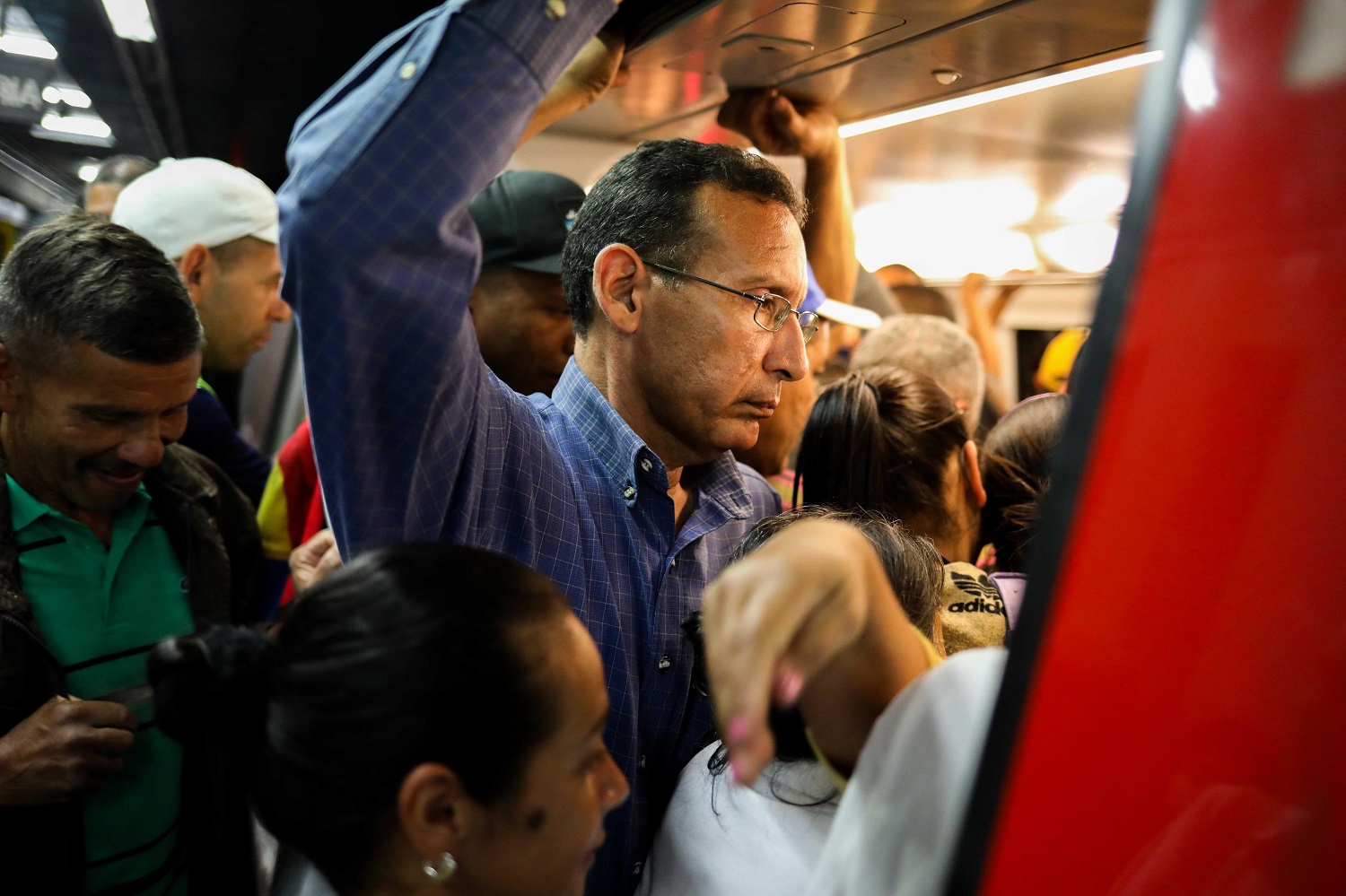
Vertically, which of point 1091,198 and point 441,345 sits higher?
point 1091,198

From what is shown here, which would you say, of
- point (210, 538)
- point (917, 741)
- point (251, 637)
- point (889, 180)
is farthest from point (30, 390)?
point (889, 180)

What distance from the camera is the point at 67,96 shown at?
192 inches

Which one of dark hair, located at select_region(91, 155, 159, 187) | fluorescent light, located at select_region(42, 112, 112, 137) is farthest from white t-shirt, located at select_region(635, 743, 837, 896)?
fluorescent light, located at select_region(42, 112, 112, 137)

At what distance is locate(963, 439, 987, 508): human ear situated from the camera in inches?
80.2

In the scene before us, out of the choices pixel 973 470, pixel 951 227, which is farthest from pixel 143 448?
pixel 951 227

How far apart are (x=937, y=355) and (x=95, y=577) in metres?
2.15

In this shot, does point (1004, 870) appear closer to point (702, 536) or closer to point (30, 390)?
point (702, 536)

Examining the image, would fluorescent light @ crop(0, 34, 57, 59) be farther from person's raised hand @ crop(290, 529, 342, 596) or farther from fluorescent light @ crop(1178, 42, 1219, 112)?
fluorescent light @ crop(1178, 42, 1219, 112)

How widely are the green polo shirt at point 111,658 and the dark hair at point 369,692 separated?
62 cm

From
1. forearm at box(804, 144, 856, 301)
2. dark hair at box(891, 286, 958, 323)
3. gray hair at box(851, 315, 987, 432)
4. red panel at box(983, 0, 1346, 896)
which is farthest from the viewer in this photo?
dark hair at box(891, 286, 958, 323)

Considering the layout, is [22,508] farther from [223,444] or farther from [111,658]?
[223,444]

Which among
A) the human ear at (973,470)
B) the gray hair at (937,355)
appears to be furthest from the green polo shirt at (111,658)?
the gray hair at (937,355)

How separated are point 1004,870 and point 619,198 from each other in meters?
1.21

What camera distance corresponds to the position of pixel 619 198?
5.32 ft
